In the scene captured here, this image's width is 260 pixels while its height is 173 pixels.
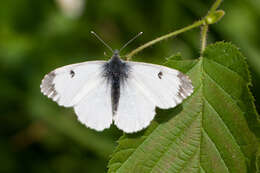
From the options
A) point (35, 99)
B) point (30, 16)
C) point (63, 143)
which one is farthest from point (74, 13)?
point (63, 143)

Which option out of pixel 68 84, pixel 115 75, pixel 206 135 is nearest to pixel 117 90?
pixel 115 75

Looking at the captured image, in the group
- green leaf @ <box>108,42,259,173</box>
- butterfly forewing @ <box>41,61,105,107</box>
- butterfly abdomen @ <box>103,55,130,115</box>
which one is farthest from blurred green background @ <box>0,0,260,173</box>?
green leaf @ <box>108,42,259,173</box>

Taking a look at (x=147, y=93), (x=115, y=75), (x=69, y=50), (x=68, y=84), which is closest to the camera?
(x=147, y=93)

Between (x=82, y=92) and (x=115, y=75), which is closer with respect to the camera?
(x=82, y=92)

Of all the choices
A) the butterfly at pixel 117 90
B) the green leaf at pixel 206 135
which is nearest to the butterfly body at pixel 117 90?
the butterfly at pixel 117 90

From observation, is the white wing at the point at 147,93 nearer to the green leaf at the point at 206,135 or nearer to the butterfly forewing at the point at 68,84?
the green leaf at the point at 206,135

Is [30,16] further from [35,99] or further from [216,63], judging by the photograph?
[216,63]

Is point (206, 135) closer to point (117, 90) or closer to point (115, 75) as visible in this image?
point (117, 90)
